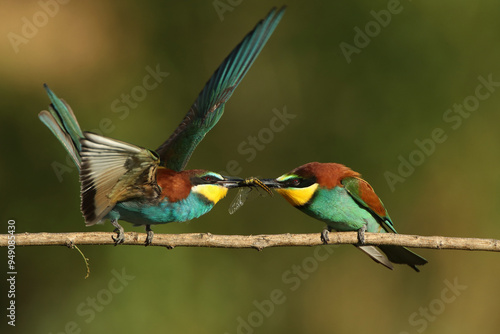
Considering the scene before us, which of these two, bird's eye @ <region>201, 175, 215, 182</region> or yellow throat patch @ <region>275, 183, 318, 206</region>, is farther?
yellow throat patch @ <region>275, 183, 318, 206</region>

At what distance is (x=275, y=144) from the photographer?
445 centimetres

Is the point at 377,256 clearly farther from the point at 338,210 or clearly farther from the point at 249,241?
the point at 249,241

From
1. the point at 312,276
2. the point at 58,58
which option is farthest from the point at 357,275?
the point at 58,58

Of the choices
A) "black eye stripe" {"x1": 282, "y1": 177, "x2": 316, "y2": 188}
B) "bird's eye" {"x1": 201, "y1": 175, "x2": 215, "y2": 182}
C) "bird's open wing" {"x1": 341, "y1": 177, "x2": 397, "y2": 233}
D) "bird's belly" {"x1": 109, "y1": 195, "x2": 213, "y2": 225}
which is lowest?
"bird's belly" {"x1": 109, "y1": 195, "x2": 213, "y2": 225}

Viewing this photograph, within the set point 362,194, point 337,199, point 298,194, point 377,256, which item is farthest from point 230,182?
point 377,256

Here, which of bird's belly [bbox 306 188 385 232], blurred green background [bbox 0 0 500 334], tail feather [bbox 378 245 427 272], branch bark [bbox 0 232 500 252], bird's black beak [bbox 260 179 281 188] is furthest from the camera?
blurred green background [bbox 0 0 500 334]

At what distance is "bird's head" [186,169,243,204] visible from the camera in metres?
2.46

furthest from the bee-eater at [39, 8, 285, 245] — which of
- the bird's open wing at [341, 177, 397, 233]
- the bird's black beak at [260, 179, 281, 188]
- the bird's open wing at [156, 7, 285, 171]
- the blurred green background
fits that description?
the blurred green background

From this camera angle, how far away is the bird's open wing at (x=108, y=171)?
6.36 feet

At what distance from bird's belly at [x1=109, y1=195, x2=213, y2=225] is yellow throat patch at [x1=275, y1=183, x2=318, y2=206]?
350 millimetres

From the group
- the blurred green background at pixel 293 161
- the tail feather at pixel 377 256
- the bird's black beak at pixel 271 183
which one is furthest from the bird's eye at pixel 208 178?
the blurred green background at pixel 293 161

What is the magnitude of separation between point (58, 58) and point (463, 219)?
3356mm

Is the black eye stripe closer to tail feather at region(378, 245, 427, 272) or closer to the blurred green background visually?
tail feather at region(378, 245, 427, 272)

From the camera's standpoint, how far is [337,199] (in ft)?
9.02
